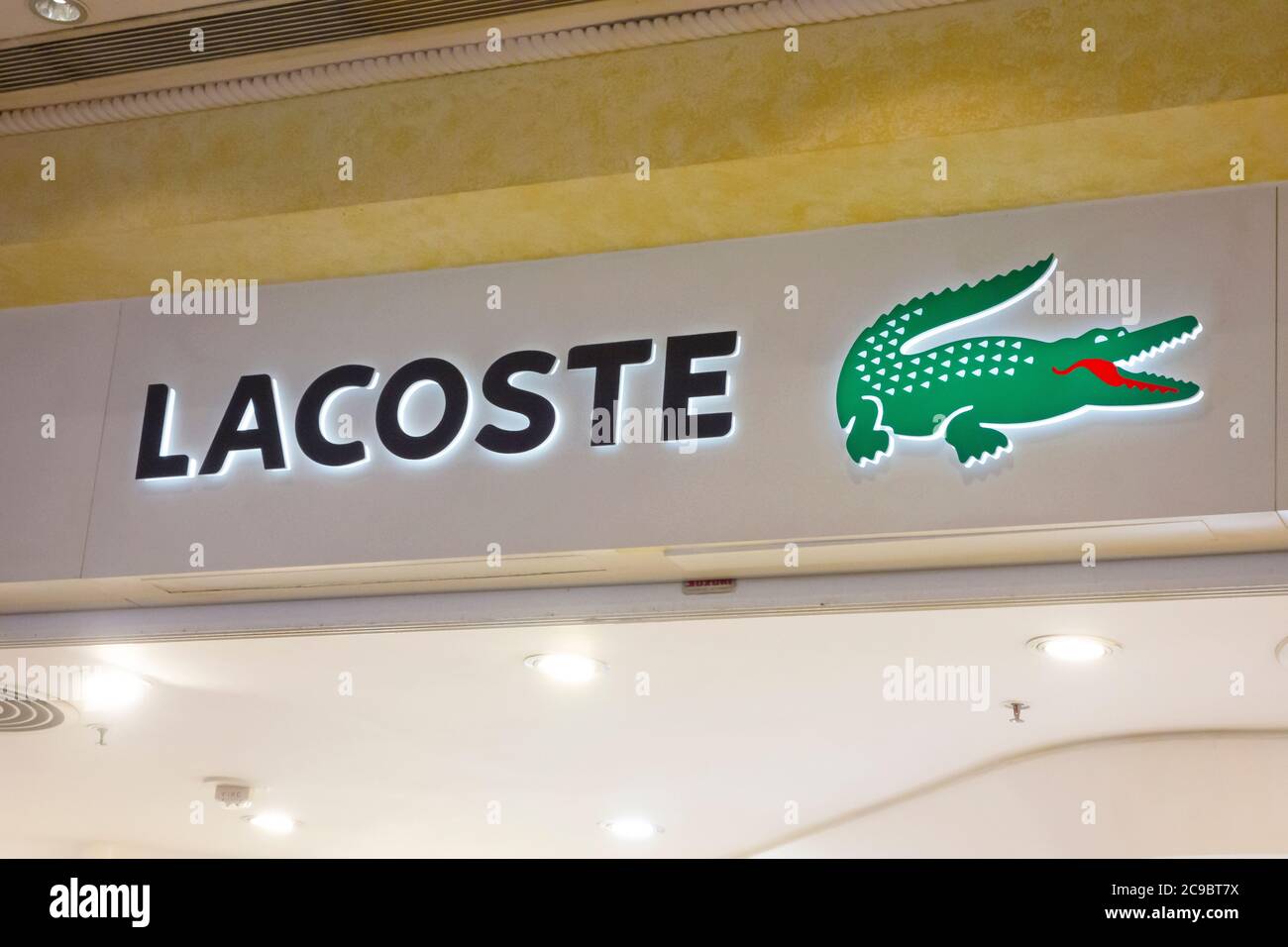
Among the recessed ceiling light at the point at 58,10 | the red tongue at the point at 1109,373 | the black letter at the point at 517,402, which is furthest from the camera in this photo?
the recessed ceiling light at the point at 58,10

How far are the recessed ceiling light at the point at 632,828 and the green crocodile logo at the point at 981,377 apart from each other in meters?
2.89

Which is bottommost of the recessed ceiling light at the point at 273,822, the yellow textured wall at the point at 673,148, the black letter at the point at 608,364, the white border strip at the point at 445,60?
the recessed ceiling light at the point at 273,822

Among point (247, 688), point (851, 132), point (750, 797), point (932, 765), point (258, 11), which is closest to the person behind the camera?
point (851, 132)

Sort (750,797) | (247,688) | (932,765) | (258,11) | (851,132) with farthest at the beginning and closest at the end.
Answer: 1. (750,797)
2. (932,765)
3. (247,688)
4. (258,11)
5. (851,132)

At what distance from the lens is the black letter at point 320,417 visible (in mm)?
3747

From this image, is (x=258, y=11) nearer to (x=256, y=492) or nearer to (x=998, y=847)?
(x=256, y=492)

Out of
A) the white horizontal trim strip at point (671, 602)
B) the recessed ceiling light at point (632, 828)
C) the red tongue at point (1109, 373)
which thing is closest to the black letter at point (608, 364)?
the white horizontal trim strip at point (671, 602)

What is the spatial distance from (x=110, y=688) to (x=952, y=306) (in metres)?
2.78

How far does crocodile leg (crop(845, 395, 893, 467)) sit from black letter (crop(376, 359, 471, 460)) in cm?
98

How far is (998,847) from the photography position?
5.05m

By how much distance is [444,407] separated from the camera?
371 centimetres

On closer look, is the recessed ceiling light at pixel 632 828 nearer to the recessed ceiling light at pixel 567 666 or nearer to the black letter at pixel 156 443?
the recessed ceiling light at pixel 567 666
